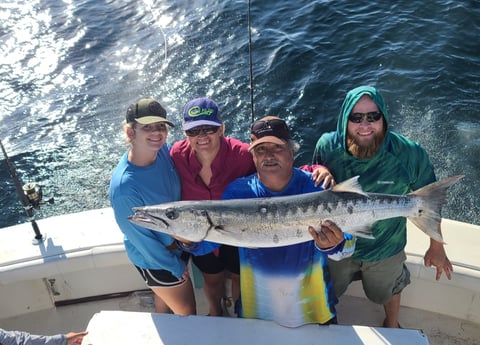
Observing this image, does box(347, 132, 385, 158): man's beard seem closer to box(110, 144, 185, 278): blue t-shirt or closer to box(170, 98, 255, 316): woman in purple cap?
box(170, 98, 255, 316): woman in purple cap

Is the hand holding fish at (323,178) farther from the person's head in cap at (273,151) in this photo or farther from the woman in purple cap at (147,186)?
the woman in purple cap at (147,186)

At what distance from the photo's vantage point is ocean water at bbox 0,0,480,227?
7.62 meters

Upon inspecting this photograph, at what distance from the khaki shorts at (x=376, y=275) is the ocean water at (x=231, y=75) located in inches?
132

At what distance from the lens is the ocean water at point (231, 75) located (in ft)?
25.0

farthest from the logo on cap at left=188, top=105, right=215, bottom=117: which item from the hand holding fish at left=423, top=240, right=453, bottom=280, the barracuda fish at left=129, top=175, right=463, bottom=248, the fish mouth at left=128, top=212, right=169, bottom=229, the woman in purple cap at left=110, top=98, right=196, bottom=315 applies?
the hand holding fish at left=423, top=240, right=453, bottom=280

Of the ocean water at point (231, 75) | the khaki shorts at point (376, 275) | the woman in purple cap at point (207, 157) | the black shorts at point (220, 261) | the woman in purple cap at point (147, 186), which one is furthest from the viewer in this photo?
the ocean water at point (231, 75)

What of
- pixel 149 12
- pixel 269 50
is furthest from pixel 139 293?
pixel 149 12

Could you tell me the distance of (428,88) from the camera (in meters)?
8.17

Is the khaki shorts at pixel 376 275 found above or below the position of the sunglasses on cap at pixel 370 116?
below

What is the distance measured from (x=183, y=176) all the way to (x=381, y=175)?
1.44 meters

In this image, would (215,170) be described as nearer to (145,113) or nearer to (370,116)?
(145,113)

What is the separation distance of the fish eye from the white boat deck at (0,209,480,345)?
133 cm

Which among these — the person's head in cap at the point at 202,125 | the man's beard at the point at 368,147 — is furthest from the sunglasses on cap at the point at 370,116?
the person's head in cap at the point at 202,125

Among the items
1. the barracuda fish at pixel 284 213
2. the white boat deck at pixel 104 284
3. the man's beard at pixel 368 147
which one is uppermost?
the man's beard at pixel 368 147
